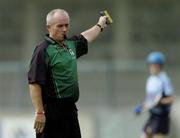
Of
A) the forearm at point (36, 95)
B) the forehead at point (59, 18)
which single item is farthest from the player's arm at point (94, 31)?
the forearm at point (36, 95)

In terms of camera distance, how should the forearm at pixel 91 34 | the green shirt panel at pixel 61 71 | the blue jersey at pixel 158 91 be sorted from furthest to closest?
the blue jersey at pixel 158 91 → the forearm at pixel 91 34 → the green shirt panel at pixel 61 71

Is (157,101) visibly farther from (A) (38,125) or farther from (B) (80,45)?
(A) (38,125)

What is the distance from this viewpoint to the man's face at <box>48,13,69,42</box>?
8453mm

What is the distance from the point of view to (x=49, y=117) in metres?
8.65

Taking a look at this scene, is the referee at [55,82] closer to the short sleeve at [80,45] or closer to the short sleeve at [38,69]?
the short sleeve at [38,69]

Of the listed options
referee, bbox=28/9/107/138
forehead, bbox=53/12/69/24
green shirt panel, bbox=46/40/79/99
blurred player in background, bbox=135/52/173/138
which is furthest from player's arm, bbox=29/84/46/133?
blurred player in background, bbox=135/52/173/138

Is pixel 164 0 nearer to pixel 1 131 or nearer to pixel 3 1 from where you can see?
pixel 3 1

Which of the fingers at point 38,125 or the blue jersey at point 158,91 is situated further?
the blue jersey at point 158,91

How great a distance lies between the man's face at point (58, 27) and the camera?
8.45 metres

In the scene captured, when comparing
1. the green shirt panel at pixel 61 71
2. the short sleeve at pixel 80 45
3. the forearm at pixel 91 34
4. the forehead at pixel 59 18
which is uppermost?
the forehead at pixel 59 18

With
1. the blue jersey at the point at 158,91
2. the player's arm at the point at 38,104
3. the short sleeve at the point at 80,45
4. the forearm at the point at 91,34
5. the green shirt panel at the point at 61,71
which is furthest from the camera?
the blue jersey at the point at 158,91

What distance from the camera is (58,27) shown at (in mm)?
8484

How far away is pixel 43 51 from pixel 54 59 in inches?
5.2

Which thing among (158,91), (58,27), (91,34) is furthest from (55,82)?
(158,91)
